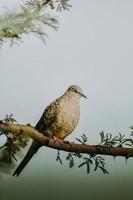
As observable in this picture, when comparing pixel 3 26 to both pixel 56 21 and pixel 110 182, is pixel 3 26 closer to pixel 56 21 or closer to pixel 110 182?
pixel 56 21

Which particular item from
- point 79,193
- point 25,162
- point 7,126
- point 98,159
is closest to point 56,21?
point 7,126

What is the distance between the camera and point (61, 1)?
58 cm

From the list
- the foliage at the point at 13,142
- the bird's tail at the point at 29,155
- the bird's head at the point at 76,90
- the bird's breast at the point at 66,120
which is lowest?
the foliage at the point at 13,142

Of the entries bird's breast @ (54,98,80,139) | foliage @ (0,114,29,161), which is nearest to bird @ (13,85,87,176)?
bird's breast @ (54,98,80,139)

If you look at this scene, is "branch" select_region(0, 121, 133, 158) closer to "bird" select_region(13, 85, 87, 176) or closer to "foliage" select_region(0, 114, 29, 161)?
"foliage" select_region(0, 114, 29, 161)

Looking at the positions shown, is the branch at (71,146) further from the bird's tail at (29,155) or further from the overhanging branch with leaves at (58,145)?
the bird's tail at (29,155)

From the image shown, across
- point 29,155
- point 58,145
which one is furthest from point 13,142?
point 29,155

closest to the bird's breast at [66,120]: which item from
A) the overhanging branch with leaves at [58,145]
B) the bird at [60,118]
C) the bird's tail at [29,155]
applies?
the bird at [60,118]

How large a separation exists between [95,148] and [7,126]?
0.16m

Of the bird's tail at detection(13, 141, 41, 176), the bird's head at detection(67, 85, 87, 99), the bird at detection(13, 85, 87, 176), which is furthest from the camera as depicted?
the bird's head at detection(67, 85, 87, 99)

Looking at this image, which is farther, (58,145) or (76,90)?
(76,90)

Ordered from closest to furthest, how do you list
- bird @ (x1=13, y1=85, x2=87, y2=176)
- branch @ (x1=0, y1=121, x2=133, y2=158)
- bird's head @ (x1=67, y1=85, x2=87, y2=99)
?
branch @ (x1=0, y1=121, x2=133, y2=158), bird @ (x1=13, y1=85, x2=87, y2=176), bird's head @ (x1=67, y1=85, x2=87, y2=99)

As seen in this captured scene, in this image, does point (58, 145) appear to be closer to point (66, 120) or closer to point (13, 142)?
point (13, 142)

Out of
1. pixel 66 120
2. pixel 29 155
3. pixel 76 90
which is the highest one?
pixel 76 90
